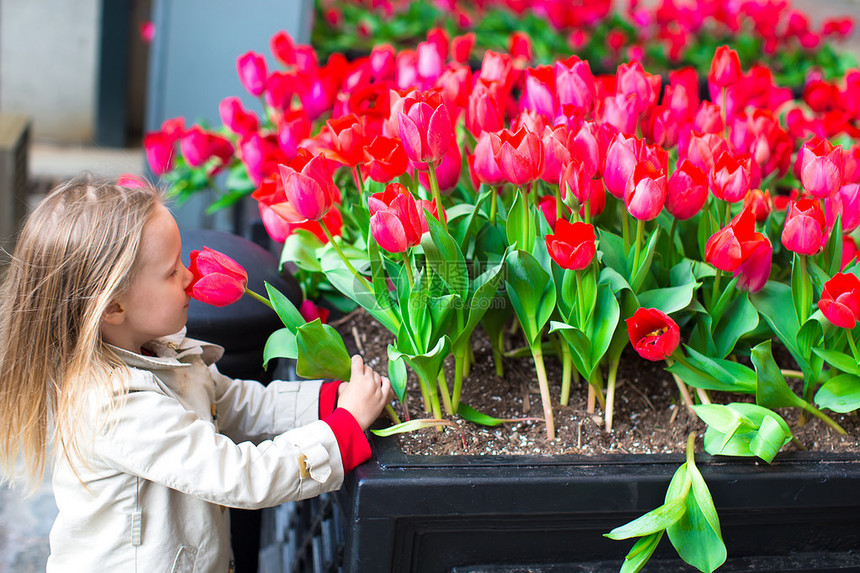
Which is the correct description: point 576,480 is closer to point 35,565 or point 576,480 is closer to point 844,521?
point 844,521

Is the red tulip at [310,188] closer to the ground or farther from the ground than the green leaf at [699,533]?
farther from the ground

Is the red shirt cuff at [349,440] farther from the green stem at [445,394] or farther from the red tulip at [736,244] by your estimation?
the red tulip at [736,244]

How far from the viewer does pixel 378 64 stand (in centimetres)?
159

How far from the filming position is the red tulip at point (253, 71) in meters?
1.60

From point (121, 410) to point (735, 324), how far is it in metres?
0.69

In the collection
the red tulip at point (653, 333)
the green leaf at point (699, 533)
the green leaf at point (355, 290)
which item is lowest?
the green leaf at point (699, 533)

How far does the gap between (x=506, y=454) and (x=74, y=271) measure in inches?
19.6

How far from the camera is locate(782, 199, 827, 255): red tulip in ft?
2.87

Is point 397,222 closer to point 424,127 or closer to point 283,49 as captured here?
point 424,127

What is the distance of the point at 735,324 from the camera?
3.23ft

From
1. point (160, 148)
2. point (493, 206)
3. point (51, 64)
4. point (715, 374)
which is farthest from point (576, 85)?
point (51, 64)

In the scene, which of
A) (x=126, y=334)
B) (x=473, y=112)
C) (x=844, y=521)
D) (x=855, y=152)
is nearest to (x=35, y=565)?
(x=126, y=334)

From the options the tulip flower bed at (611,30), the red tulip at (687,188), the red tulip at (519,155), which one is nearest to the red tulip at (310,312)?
the red tulip at (519,155)

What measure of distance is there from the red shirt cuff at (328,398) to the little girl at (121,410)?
0.22ft
